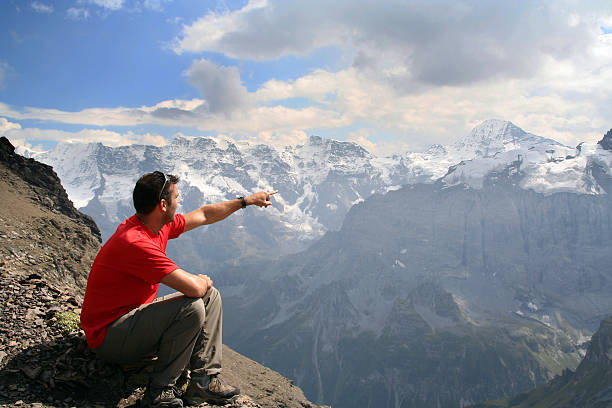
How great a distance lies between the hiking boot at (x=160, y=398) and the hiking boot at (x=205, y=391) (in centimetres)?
57

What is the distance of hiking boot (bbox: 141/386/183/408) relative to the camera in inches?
335

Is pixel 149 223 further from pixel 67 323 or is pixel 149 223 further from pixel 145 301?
pixel 67 323

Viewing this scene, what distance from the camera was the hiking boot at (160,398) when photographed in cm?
850

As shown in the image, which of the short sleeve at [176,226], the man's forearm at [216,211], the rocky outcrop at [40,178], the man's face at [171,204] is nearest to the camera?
the man's face at [171,204]

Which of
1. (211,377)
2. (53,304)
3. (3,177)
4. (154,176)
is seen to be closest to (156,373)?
(211,377)

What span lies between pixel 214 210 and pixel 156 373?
176 inches

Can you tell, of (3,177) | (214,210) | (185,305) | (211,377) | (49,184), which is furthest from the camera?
(49,184)

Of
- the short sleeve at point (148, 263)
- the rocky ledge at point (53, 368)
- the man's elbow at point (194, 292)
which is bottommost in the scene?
the rocky ledge at point (53, 368)

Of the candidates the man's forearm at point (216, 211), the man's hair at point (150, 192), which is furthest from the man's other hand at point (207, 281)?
the man's forearm at point (216, 211)

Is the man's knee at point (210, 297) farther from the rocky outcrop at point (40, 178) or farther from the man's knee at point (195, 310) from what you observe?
the rocky outcrop at point (40, 178)

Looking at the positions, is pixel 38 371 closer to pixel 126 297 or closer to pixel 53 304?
pixel 126 297

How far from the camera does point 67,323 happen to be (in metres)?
10.9

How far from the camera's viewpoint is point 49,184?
5466 cm

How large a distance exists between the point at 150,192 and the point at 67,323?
5249 mm
